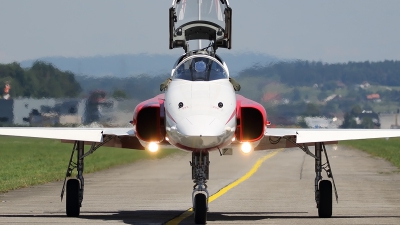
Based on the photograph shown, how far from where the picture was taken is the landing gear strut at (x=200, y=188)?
46.9 ft

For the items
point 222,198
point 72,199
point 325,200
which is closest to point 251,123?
point 325,200

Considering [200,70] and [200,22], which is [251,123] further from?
[200,22]

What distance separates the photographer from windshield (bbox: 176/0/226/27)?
59.3 ft

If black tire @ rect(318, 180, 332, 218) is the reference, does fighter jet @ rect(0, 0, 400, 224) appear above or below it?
above

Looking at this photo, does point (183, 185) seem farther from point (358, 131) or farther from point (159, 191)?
point (358, 131)

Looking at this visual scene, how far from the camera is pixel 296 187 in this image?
25.2 meters

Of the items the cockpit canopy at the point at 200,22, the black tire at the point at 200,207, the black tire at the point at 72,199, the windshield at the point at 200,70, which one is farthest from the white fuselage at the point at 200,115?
the cockpit canopy at the point at 200,22

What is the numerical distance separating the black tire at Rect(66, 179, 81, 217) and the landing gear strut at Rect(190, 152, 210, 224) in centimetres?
281

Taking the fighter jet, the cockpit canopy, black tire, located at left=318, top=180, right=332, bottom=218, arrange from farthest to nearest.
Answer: the cockpit canopy < black tire, located at left=318, top=180, right=332, bottom=218 < the fighter jet

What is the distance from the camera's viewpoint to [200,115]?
45.5ft

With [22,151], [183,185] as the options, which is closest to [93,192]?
[183,185]

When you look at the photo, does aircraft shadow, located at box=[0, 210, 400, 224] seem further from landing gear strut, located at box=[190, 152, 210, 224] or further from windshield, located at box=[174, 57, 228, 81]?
windshield, located at box=[174, 57, 228, 81]

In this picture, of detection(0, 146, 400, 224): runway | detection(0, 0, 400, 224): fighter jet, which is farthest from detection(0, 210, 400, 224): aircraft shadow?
detection(0, 0, 400, 224): fighter jet

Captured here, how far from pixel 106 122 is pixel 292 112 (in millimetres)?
6721
